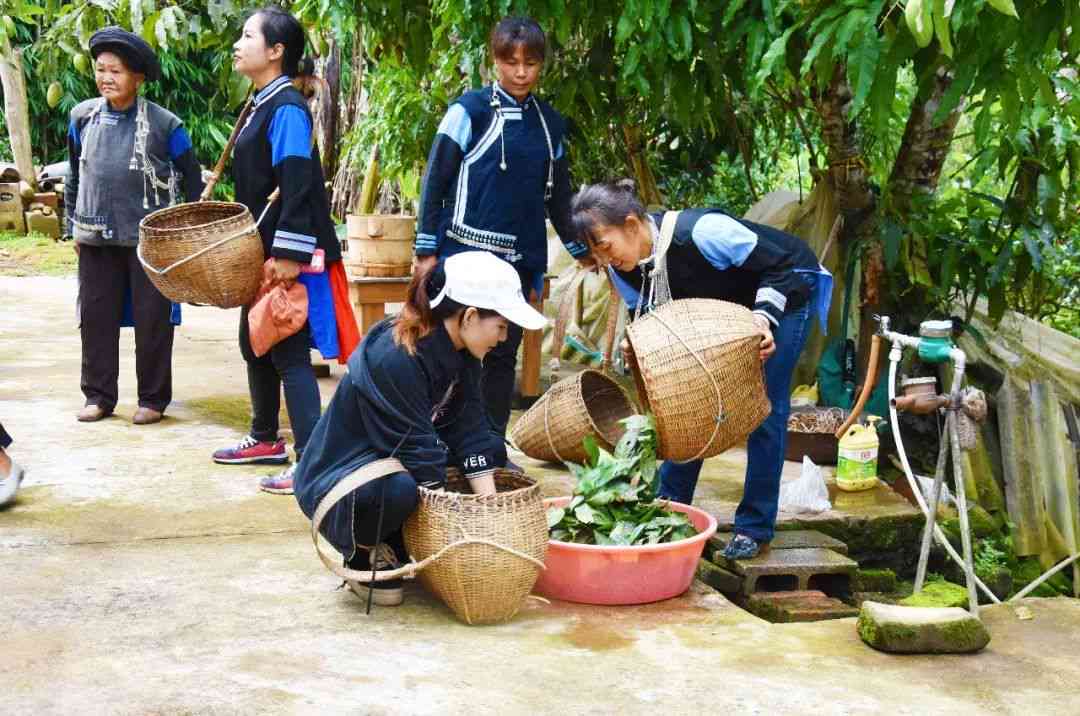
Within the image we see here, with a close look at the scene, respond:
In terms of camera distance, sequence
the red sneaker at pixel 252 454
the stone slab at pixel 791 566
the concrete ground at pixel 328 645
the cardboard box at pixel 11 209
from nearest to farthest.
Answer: the concrete ground at pixel 328 645
the stone slab at pixel 791 566
the red sneaker at pixel 252 454
the cardboard box at pixel 11 209

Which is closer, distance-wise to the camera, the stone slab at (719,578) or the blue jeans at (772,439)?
the blue jeans at (772,439)

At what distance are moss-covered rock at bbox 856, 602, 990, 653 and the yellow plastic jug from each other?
1625mm

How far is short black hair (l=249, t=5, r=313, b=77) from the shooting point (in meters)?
4.88

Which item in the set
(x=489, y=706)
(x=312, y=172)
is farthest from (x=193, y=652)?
(x=312, y=172)

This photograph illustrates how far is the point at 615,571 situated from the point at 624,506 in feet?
1.06

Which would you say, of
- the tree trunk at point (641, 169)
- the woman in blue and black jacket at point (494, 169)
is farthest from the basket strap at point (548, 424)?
the tree trunk at point (641, 169)

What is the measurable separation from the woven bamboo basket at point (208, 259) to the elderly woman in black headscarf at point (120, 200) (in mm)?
849

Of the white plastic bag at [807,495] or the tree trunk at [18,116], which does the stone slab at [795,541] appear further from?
the tree trunk at [18,116]

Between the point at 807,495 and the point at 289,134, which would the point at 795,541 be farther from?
the point at 289,134

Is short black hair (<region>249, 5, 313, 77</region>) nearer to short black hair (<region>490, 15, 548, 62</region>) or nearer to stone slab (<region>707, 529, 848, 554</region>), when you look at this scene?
short black hair (<region>490, 15, 548, 62</region>)

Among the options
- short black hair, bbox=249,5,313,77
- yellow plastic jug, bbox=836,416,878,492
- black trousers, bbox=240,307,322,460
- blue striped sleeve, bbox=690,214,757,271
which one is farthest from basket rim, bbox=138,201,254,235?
yellow plastic jug, bbox=836,416,878,492

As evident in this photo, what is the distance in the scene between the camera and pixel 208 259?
4859 mm

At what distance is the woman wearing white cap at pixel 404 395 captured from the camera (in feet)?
11.8

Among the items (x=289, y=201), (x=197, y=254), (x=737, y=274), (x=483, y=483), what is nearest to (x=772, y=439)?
(x=737, y=274)
